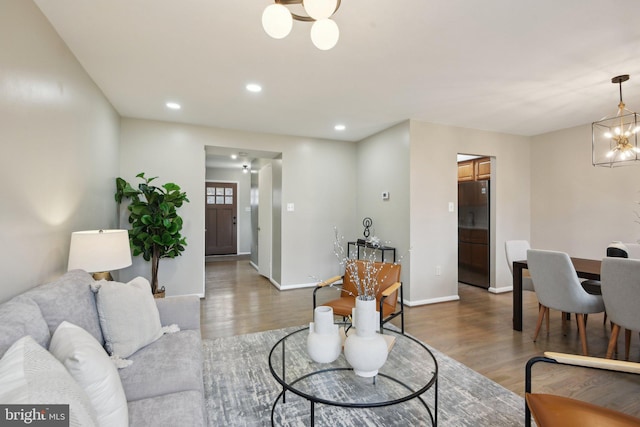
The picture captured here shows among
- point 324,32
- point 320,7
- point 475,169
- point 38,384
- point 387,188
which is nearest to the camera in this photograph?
point 38,384

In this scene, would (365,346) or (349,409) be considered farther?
(349,409)

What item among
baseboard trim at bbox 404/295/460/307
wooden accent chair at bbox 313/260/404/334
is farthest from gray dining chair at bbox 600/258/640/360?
baseboard trim at bbox 404/295/460/307

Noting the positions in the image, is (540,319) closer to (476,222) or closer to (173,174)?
(476,222)

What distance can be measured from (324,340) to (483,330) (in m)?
2.35

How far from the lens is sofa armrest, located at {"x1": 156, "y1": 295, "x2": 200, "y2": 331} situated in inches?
82.4

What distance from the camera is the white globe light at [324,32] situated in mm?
1561

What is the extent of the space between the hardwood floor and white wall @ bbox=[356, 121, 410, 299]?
2.79 feet

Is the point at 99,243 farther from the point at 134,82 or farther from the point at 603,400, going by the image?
the point at 603,400

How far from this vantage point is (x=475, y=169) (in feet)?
17.0

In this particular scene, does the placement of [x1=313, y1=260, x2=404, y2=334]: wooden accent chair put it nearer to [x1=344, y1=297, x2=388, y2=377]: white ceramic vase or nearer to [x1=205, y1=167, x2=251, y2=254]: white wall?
[x1=344, y1=297, x2=388, y2=377]: white ceramic vase

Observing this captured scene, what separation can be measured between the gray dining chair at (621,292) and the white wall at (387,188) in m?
1.99

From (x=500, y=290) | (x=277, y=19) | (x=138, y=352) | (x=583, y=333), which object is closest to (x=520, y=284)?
(x=583, y=333)

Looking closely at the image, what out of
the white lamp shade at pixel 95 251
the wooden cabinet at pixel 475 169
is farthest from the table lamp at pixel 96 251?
the wooden cabinet at pixel 475 169

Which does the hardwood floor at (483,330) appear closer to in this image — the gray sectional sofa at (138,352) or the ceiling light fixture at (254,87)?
the gray sectional sofa at (138,352)
